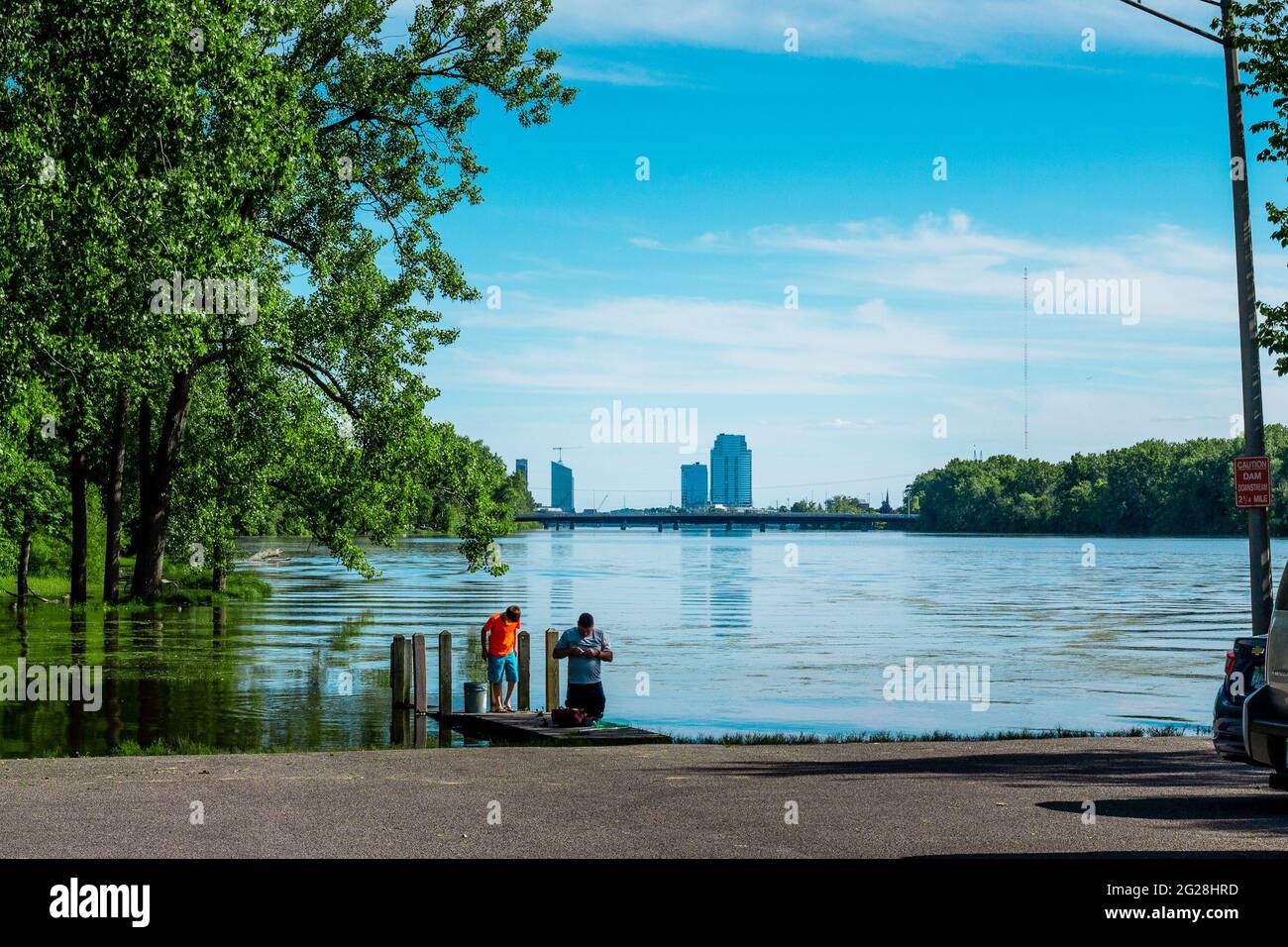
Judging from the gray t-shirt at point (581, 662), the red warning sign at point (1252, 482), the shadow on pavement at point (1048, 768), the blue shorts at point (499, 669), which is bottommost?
the shadow on pavement at point (1048, 768)

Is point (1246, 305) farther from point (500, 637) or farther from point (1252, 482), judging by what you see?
point (500, 637)

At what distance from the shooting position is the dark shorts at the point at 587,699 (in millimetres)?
20203

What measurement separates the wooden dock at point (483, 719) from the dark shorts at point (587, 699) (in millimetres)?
461

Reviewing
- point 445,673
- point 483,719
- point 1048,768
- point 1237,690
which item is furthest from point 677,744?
point 1237,690

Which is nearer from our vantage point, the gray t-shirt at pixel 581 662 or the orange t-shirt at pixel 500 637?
the gray t-shirt at pixel 581 662

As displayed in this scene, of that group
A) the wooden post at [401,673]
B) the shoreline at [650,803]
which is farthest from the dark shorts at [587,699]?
the wooden post at [401,673]

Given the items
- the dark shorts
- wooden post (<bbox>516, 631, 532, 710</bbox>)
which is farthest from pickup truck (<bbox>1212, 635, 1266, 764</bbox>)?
wooden post (<bbox>516, 631, 532, 710</bbox>)

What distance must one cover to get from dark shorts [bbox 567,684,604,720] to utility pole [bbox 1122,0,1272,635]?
8.56 meters

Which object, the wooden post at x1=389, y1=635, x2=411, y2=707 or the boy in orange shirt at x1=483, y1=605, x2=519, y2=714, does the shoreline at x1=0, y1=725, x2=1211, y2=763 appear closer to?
the boy in orange shirt at x1=483, y1=605, x2=519, y2=714

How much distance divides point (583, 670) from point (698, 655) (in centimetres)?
1915

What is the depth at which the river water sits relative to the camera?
23.9 m

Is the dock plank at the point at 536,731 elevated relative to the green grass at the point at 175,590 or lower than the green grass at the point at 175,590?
lower

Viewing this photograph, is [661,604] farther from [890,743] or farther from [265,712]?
[890,743]

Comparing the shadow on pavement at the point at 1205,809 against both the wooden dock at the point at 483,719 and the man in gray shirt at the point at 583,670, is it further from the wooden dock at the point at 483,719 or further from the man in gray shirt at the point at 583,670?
the man in gray shirt at the point at 583,670
